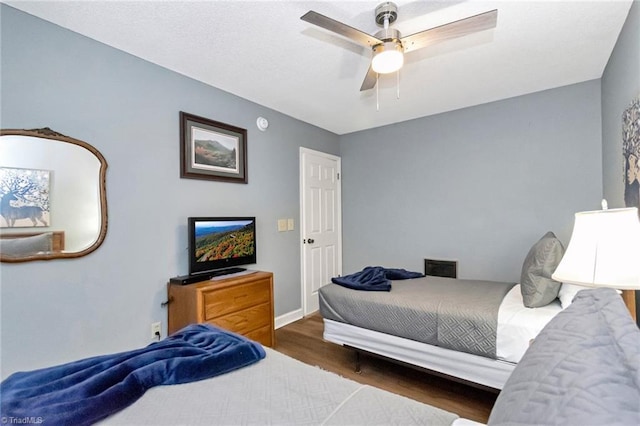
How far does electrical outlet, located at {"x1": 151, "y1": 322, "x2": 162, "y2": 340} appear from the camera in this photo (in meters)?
2.49

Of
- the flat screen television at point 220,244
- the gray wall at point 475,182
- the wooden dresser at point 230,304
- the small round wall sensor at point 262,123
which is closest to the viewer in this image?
the wooden dresser at point 230,304

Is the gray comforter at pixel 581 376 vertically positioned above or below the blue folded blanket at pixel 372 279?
above

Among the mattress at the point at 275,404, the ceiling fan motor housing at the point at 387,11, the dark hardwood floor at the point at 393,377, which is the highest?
the ceiling fan motor housing at the point at 387,11

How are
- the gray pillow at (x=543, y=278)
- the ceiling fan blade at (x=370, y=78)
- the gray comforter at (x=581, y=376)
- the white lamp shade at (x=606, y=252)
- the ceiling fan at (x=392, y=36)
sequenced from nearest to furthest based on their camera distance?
the gray comforter at (x=581, y=376)
the white lamp shade at (x=606, y=252)
the ceiling fan at (x=392, y=36)
the gray pillow at (x=543, y=278)
the ceiling fan blade at (x=370, y=78)

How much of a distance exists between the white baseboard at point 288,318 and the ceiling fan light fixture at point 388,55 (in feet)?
9.65

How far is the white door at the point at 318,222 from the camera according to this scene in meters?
4.07

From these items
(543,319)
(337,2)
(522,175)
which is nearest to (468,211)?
(522,175)

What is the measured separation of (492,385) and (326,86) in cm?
280

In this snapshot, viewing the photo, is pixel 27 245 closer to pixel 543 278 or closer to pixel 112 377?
pixel 112 377

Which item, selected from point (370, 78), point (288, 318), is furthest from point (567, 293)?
point (288, 318)

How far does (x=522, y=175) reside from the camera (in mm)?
3348

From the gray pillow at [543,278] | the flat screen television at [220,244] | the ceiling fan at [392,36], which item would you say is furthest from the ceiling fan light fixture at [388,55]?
the flat screen television at [220,244]

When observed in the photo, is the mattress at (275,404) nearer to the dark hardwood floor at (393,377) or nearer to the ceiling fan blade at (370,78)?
the dark hardwood floor at (393,377)

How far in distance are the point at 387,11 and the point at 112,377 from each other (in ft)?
7.52
